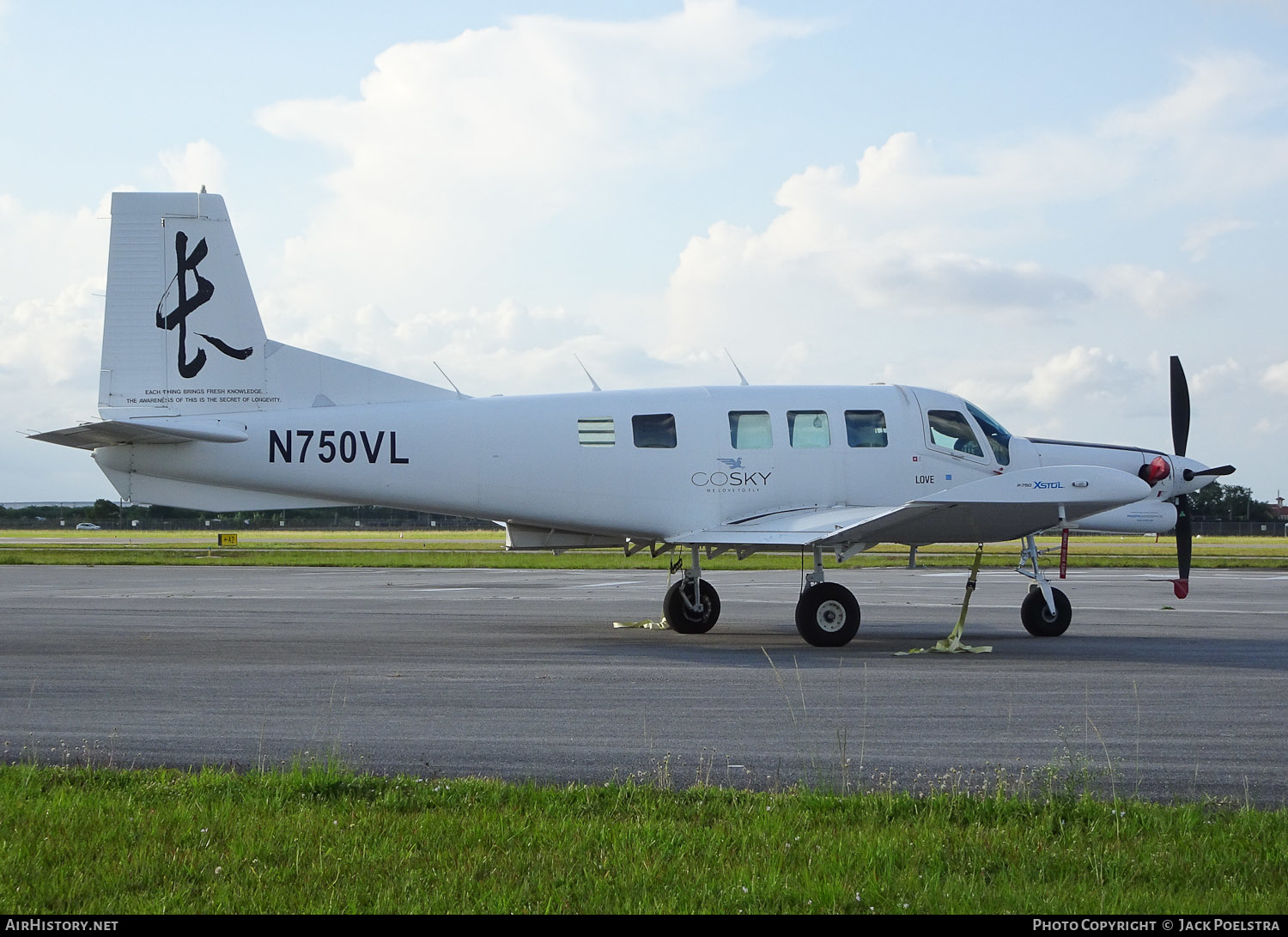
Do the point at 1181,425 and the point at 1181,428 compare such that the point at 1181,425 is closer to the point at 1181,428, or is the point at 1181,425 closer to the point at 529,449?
the point at 1181,428

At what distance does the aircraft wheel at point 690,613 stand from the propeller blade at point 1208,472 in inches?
298

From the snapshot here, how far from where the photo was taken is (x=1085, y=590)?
29.2 metres

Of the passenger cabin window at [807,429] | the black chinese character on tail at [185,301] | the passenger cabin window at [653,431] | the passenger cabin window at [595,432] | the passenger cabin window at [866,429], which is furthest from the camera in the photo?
the passenger cabin window at [866,429]

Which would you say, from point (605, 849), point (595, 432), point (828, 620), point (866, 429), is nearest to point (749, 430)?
point (866, 429)

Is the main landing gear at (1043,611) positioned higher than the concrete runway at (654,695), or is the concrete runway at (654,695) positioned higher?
the main landing gear at (1043,611)

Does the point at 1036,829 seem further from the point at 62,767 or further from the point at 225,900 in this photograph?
the point at 62,767

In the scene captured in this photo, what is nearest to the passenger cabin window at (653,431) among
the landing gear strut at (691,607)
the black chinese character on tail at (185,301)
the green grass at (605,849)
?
the landing gear strut at (691,607)

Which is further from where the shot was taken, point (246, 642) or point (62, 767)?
point (246, 642)

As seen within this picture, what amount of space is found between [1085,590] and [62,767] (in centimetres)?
2611

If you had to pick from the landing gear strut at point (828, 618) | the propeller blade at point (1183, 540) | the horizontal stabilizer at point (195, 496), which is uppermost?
the horizontal stabilizer at point (195, 496)

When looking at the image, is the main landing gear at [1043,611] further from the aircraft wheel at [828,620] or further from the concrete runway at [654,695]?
the aircraft wheel at [828,620]

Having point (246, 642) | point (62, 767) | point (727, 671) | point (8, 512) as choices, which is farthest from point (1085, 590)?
point (8, 512)

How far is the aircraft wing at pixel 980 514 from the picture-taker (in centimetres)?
1536

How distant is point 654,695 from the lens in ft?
37.6
